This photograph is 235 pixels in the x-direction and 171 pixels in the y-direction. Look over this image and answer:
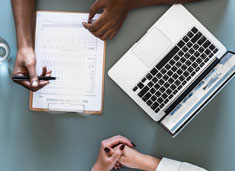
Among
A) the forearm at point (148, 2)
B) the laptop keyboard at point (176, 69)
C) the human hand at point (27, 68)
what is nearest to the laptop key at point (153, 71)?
the laptop keyboard at point (176, 69)

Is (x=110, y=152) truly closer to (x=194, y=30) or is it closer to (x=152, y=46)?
(x=152, y=46)

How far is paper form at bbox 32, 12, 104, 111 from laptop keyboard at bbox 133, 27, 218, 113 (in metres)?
0.17

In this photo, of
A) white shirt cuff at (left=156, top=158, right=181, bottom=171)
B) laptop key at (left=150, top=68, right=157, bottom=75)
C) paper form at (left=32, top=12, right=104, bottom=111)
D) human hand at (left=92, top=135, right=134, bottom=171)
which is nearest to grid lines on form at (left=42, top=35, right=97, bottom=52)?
paper form at (left=32, top=12, right=104, bottom=111)

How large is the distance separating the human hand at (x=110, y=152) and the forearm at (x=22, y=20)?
406 millimetres

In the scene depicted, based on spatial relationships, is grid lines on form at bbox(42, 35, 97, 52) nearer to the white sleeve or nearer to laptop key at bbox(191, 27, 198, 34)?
laptop key at bbox(191, 27, 198, 34)

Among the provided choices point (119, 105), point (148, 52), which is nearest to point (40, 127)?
point (119, 105)

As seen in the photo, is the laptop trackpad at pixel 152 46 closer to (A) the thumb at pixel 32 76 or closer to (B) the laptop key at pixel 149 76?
(B) the laptop key at pixel 149 76

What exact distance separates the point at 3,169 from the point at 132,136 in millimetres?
449

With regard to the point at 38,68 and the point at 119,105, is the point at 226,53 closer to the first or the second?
the point at 119,105

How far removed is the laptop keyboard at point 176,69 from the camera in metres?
0.87

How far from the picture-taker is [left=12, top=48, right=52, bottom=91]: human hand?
2.70 feet

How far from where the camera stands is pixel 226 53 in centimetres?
81

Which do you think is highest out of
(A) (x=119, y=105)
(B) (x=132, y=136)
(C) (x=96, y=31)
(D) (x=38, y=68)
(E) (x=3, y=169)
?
(C) (x=96, y=31)

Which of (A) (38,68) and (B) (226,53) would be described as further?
(A) (38,68)
